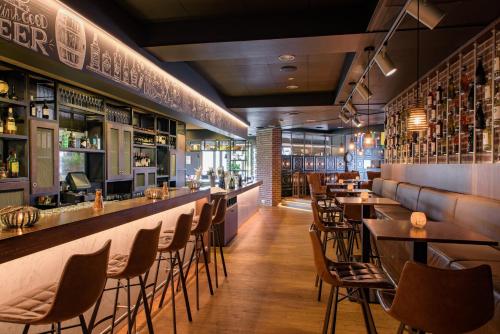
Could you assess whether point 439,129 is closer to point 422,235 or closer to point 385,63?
point 385,63

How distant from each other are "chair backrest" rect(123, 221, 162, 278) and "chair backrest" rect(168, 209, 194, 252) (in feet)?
1.65

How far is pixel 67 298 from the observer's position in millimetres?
1642

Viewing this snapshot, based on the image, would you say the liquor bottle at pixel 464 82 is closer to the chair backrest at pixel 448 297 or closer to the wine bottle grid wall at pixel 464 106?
the wine bottle grid wall at pixel 464 106

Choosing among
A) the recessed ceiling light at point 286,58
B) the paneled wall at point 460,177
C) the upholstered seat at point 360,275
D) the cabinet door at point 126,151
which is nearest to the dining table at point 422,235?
the upholstered seat at point 360,275

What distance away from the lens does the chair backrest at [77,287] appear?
161 centimetres

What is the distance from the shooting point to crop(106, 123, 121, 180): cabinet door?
554cm

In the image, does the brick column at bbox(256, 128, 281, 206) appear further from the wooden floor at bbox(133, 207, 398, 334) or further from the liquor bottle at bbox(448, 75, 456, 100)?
the liquor bottle at bbox(448, 75, 456, 100)

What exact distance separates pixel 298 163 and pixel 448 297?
13712 millimetres

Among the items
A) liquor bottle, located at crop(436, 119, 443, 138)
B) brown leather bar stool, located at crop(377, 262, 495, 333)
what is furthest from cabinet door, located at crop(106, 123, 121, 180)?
liquor bottle, located at crop(436, 119, 443, 138)

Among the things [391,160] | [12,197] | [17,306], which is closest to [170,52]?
[12,197]

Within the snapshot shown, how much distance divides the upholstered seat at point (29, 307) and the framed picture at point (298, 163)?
537 inches

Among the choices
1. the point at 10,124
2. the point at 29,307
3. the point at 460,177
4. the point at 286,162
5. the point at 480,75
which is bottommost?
the point at 29,307

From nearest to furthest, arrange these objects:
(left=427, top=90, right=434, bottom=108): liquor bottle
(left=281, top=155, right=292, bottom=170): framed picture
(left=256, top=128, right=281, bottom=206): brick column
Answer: (left=427, top=90, right=434, bottom=108): liquor bottle → (left=256, top=128, right=281, bottom=206): brick column → (left=281, top=155, right=292, bottom=170): framed picture

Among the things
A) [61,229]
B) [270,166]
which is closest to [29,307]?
[61,229]
